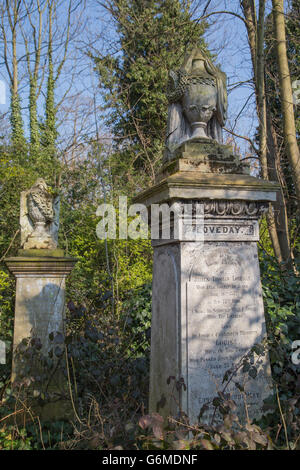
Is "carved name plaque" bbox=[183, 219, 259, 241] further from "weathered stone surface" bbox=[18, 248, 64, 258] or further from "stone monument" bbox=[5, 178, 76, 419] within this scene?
"weathered stone surface" bbox=[18, 248, 64, 258]

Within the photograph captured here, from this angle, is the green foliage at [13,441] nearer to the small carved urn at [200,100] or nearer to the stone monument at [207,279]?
the stone monument at [207,279]

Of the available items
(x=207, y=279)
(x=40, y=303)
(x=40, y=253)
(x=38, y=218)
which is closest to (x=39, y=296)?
(x=40, y=303)

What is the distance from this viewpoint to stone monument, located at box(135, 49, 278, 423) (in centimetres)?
282

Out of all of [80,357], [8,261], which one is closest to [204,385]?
[80,357]

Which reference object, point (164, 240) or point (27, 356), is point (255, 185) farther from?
point (27, 356)

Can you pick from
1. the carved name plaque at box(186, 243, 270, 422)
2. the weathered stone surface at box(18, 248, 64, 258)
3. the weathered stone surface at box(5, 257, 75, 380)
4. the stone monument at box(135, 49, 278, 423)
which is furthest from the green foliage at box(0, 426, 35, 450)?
the weathered stone surface at box(18, 248, 64, 258)

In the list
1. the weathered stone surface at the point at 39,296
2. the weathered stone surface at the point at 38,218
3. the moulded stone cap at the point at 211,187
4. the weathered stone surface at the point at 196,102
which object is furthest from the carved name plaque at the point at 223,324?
the weathered stone surface at the point at 38,218

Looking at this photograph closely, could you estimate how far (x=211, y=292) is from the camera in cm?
293

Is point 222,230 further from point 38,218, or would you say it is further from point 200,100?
point 38,218

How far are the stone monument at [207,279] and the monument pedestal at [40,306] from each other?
197cm

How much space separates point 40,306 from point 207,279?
2706 millimetres
